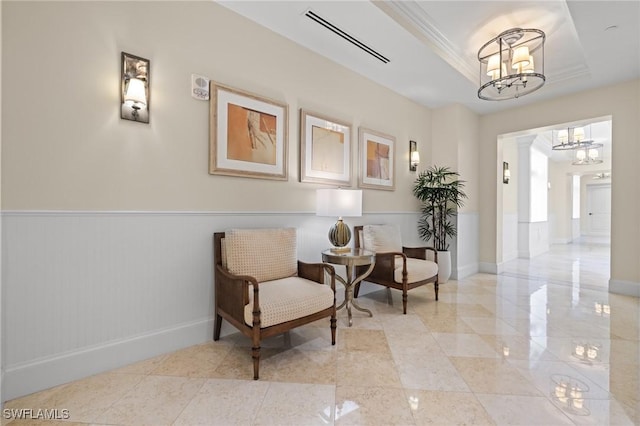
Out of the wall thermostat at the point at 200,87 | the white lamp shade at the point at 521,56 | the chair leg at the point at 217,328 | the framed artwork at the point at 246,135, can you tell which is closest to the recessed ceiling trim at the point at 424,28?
the white lamp shade at the point at 521,56

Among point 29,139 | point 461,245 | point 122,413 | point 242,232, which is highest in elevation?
point 29,139

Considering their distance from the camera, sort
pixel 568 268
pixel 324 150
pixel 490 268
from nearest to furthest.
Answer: pixel 324 150, pixel 490 268, pixel 568 268

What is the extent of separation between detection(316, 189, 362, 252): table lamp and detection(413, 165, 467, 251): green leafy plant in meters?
1.90

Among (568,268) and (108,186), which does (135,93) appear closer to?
(108,186)

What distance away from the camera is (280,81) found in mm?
2809

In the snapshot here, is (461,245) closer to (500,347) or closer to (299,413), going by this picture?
(500,347)

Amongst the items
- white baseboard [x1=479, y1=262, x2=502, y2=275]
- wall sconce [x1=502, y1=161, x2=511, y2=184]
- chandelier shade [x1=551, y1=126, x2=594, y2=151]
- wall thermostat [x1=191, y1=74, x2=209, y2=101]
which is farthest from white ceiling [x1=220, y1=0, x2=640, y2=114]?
white baseboard [x1=479, y1=262, x2=502, y2=275]

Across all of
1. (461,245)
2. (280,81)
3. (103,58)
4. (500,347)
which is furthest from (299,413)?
(461,245)

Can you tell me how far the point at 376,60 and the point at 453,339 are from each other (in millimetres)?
3094

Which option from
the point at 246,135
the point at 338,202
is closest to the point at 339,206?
the point at 338,202

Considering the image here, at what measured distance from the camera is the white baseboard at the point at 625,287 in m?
3.60

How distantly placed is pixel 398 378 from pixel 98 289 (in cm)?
211

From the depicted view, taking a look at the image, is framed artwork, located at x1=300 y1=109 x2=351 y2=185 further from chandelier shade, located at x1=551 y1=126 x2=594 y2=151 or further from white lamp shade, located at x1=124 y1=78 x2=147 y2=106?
chandelier shade, located at x1=551 y1=126 x2=594 y2=151

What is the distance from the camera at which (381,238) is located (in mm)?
3502
